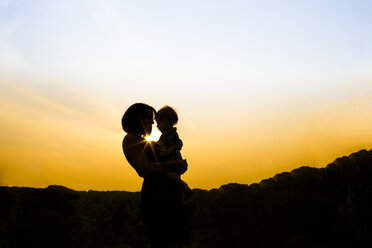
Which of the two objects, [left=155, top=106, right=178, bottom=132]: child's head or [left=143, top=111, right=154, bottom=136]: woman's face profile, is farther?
[left=155, top=106, right=178, bottom=132]: child's head

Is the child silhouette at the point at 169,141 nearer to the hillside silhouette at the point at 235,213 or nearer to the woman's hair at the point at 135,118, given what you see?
the woman's hair at the point at 135,118

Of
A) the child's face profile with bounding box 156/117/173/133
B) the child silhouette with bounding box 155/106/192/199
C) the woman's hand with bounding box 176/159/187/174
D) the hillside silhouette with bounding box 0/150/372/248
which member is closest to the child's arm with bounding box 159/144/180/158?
the child silhouette with bounding box 155/106/192/199

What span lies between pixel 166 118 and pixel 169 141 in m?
0.30

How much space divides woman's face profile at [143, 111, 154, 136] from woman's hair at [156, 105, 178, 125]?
56cm

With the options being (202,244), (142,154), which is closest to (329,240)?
(202,244)

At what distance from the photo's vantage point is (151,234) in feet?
9.76

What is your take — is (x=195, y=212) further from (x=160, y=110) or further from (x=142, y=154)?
(x=142, y=154)

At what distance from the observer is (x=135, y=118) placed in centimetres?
318

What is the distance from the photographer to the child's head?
376cm

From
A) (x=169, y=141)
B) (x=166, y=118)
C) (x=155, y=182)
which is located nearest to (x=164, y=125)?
(x=166, y=118)

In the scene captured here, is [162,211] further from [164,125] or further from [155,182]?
[164,125]

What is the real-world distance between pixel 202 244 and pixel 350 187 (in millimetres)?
1621

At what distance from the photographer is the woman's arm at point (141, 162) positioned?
9.68 feet

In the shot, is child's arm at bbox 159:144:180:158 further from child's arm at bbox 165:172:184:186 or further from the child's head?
the child's head
